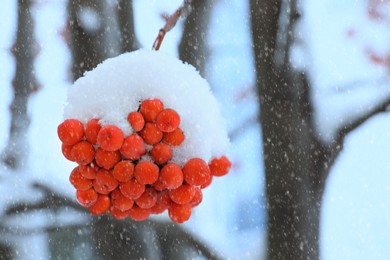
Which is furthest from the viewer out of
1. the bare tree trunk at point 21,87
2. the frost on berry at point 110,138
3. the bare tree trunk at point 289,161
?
the bare tree trunk at point 21,87

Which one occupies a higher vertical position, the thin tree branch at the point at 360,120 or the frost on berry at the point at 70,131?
the frost on berry at the point at 70,131

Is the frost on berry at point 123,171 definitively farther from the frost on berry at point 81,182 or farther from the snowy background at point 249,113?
the snowy background at point 249,113

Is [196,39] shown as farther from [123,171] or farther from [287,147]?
[123,171]

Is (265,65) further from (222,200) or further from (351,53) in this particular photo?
(222,200)

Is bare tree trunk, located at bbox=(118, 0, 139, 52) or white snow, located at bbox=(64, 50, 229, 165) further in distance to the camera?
bare tree trunk, located at bbox=(118, 0, 139, 52)

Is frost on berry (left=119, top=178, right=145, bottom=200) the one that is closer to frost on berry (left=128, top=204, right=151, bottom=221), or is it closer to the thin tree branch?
frost on berry (left=128, top=204, right=151, bottom=221)

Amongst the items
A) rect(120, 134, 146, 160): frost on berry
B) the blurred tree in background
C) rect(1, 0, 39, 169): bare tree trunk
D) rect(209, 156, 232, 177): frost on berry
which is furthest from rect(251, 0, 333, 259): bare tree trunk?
rect(120, 134, 146, 160): frost on berry

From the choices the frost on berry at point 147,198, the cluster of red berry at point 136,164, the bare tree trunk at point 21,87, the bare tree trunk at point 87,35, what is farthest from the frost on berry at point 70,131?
the bare tree trunk at point 21,87

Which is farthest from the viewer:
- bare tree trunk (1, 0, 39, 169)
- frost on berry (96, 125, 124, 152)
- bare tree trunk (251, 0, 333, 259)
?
bare tree trunk (1, 0, 39, 169)

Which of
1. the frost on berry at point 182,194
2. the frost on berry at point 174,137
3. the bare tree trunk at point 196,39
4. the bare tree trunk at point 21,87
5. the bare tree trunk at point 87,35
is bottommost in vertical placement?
the bare tree trunk at point 21,87
